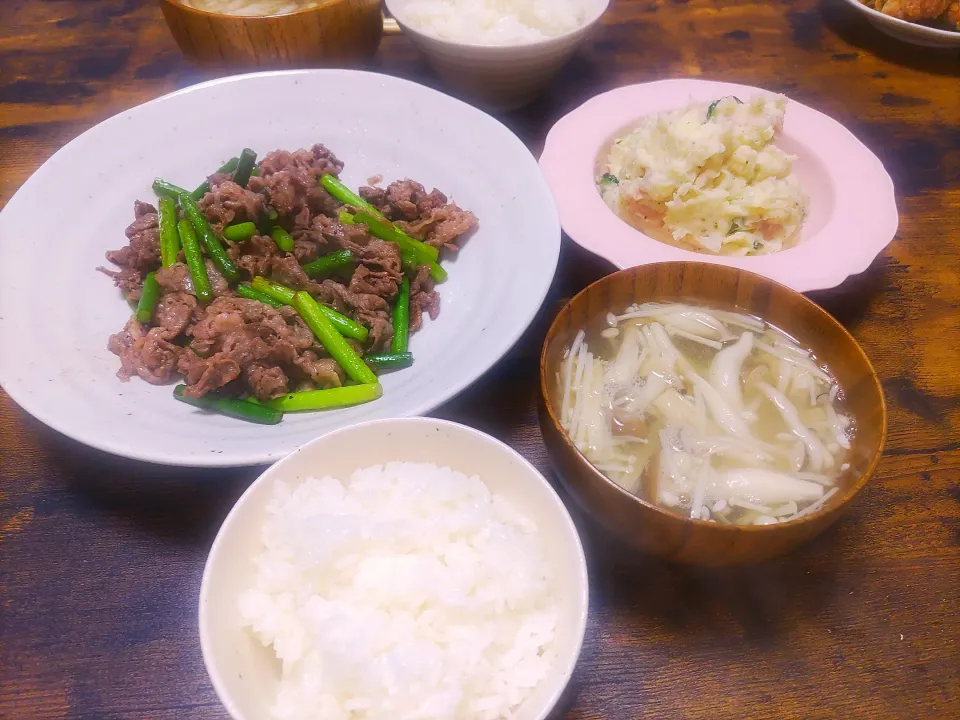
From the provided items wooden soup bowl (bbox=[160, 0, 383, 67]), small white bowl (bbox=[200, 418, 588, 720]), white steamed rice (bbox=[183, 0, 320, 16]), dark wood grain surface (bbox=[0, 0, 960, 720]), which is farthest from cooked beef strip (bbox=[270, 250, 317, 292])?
white steamed rice (bbox=[183, 0, 320, 16])

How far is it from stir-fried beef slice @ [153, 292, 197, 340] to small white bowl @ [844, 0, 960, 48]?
3685 millimetres

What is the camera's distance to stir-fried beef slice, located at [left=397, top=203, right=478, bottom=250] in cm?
224

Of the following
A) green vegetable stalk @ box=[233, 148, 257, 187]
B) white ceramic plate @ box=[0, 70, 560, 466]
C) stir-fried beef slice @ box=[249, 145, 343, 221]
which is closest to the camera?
white ceramic plate @ box=[0, 70, 560, 466]

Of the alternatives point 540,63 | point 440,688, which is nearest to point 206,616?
point 440,688

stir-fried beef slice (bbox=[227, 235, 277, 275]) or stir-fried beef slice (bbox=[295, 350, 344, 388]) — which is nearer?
stir-fried beef slice (bbox=[295, 350, 344, 388])

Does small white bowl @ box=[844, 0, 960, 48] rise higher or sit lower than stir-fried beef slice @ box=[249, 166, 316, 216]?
lower

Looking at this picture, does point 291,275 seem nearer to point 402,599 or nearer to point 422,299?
point 422,299

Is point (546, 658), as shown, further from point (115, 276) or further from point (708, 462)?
point (115, 276)

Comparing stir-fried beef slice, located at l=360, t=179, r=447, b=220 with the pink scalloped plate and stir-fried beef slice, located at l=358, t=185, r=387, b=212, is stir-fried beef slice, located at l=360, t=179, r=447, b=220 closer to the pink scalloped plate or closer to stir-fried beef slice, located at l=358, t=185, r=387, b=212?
stir-fried beef slice, located at l=358, t=185, r=387, b=212

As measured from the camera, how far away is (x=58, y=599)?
5.20ft

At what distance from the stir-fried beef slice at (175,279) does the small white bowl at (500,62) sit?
4.65 ft

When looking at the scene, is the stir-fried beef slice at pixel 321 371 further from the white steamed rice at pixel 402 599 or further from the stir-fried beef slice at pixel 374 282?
the white steamed rice at pixel 402 599

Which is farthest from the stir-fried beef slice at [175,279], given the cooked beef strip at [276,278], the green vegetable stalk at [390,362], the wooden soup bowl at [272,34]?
the wooden soup bowl at [272,34]

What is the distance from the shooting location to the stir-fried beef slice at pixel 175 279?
2.06m
